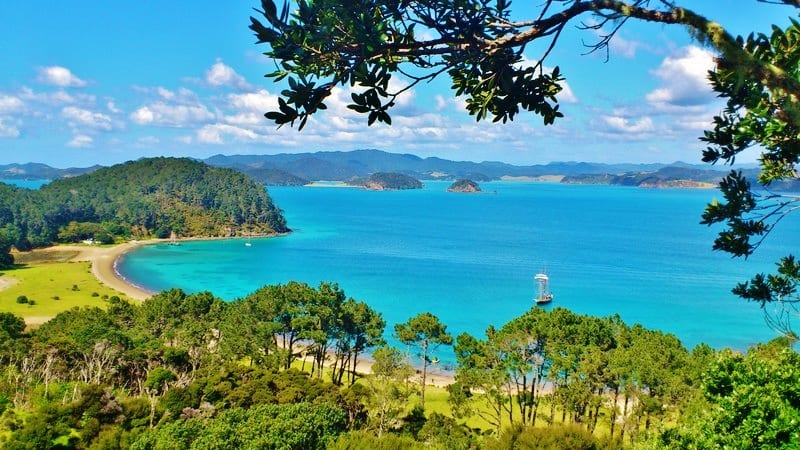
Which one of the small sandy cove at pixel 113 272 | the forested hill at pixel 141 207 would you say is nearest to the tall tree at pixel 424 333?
the small sandy cove at pixel 113 272

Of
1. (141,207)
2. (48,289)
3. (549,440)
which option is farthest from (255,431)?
(141,207)

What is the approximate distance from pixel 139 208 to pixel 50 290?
4681 centimetres

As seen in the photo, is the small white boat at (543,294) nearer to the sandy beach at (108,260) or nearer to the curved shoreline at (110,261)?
the curved shoreline at (110,261)

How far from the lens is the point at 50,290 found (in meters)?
44.4

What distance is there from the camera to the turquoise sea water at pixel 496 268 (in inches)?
1615

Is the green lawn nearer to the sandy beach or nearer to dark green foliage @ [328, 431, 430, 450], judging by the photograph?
the sandy beach

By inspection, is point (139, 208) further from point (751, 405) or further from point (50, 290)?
point (751, 405)

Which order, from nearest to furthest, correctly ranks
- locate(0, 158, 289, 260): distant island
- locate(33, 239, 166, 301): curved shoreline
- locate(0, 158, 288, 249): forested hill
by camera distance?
locate(33, 239, 166, 301): curved shoreline < locate(0, 158, 289, 260): distant island < locate(0, 158, 288, 249): forested hill

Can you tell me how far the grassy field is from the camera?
3784 centimetres

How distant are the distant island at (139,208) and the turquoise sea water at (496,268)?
28.3ft

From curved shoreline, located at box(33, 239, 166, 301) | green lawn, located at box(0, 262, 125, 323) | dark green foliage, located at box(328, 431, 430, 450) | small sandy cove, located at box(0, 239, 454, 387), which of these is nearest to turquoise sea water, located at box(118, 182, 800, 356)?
curved shoreline, located at box(33, 239, 166, 301)

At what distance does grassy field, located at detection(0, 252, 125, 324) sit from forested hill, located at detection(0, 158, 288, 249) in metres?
16.5

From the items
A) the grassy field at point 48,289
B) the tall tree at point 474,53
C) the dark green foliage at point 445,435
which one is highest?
the tall tree at point 474,53

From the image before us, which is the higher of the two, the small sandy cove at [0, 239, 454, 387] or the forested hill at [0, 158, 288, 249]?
the forested hill at [0, 158, 288, 249]
